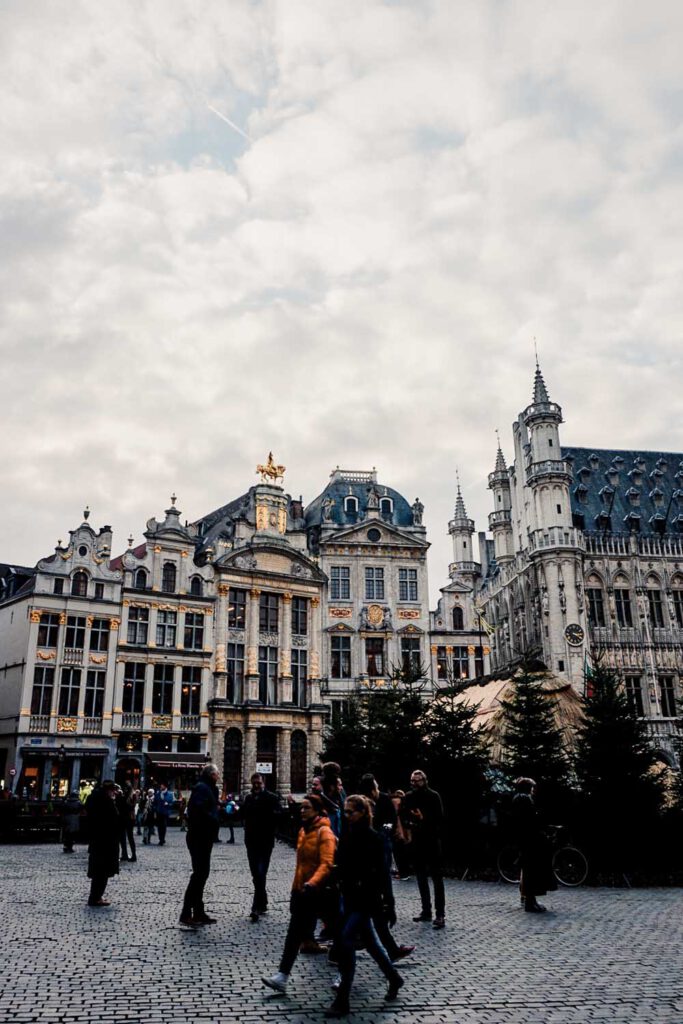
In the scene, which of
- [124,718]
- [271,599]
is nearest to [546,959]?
[124,718]

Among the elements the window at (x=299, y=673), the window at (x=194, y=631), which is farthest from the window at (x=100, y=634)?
the window at (x=299, y=673)

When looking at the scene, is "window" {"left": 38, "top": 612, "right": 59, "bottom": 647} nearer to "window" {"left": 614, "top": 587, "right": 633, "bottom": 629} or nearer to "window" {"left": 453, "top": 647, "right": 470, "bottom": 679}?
"window" {"left": 453, "top": 647, "right": 470, "bottom": 679}

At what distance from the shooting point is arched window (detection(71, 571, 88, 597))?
46.5m

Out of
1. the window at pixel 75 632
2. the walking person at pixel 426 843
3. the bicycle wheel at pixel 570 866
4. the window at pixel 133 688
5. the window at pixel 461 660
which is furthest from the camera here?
the window at pixel 461 660

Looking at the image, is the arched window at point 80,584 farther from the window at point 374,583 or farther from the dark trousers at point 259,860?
the dark trousers at point 259,860

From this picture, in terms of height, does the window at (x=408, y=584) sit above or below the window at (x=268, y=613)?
above

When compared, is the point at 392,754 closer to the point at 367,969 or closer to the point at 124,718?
the point at 367,969

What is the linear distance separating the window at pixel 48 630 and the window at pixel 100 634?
6.71 feet

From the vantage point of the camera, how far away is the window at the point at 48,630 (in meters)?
44.6

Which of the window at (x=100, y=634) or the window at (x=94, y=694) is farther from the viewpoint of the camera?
the window at (x=100, y=634)

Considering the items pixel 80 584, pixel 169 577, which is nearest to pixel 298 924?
pixel 80 584

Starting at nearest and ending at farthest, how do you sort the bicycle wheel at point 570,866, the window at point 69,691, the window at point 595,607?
the bicycle wheel at point 570,866 → the window at point 69,691 → the window at point 595,607

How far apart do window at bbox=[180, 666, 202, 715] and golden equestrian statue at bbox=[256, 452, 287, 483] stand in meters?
13.9

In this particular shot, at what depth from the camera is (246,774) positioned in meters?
50.4
